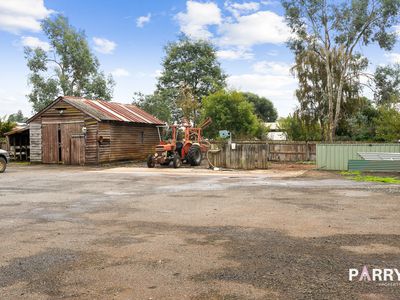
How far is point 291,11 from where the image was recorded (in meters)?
34.8

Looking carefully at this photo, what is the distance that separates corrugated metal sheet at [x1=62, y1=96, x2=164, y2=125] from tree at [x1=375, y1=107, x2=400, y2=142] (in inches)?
619

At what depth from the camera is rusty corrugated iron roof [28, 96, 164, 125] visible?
1031 inches

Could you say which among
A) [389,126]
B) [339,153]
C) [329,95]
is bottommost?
[339,153]

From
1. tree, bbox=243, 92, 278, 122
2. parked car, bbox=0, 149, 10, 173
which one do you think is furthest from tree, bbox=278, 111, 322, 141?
tree, bbox=243, 92, 278, 122

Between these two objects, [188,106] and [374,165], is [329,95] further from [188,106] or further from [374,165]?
[188,106]

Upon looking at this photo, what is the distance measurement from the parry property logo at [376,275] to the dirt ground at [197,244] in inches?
4.6

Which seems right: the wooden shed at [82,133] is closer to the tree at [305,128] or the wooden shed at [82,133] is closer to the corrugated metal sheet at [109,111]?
the corrugated metal sheet at [109,111]

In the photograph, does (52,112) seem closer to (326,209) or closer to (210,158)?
(210,158)

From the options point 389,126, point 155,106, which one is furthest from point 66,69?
point 389,126

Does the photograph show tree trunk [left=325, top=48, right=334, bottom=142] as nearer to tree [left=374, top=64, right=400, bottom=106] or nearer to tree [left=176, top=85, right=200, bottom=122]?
tree [left=374, top=64, right=400, bottom=106]

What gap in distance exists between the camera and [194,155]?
2356 centimetres

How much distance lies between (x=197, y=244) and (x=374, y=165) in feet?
48.0

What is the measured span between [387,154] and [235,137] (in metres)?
16.9

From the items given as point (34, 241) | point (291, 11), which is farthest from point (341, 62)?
point (34, 241)
